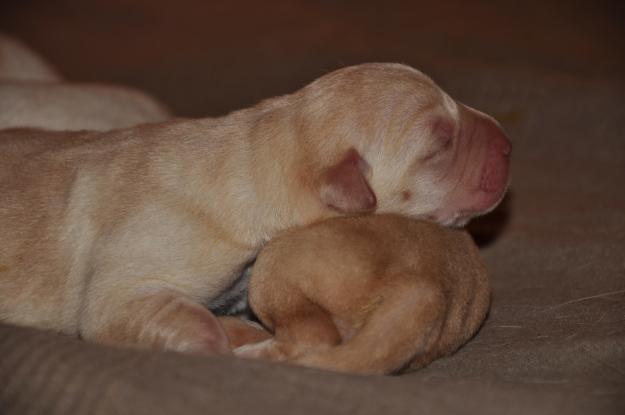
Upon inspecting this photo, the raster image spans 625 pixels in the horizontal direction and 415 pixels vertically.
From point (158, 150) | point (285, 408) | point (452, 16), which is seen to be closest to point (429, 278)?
point (285, 408)

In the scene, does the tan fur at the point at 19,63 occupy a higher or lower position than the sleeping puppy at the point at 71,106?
lower

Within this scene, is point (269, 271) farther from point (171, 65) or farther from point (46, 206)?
point (171, 65)

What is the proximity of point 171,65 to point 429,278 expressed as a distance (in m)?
3.93

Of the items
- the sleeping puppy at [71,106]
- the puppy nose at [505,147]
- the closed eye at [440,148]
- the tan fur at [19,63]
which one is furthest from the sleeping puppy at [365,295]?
the tan fur at [19,63]

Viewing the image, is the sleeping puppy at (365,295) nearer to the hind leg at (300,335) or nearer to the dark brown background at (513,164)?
the hind leg at (300,335)

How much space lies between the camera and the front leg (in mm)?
2705

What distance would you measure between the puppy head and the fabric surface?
0.48m

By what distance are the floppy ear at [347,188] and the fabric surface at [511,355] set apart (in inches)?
22.1

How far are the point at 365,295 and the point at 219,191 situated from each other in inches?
30.7

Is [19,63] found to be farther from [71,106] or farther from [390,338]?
[390,338]

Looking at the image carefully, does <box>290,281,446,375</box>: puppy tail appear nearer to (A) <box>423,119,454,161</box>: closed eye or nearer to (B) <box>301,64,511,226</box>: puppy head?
(B) <box>301,64,511,226</box>: puppy head

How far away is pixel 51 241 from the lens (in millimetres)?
3213

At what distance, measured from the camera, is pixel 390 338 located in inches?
95.4

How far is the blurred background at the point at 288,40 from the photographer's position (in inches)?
221
